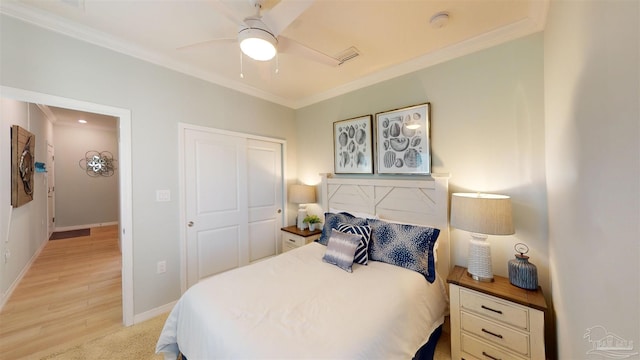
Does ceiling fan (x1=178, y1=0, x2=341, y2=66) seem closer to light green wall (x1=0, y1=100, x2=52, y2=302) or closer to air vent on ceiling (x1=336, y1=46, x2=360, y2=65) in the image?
air vent on ceiling (x1=336, y1=46, x2=360, y2=65)

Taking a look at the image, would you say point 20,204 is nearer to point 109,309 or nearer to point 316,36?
point 109,309

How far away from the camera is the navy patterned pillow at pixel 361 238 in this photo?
6.73 ft

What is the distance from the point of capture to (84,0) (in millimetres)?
1638

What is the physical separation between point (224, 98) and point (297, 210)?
6.53 feet

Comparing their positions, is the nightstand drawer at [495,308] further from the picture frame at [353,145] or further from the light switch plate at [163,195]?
the light switch plate at [163,195]

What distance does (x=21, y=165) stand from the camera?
308 centimetres

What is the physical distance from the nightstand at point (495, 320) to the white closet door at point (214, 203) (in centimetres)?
256

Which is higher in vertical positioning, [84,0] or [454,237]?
[84,0]

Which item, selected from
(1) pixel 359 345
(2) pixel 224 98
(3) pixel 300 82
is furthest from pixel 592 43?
(2) pixel 224 98

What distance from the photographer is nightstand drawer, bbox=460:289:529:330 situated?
1505mm

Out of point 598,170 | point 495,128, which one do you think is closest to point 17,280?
point 598,170

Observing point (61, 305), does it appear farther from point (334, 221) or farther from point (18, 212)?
point (334, 221)

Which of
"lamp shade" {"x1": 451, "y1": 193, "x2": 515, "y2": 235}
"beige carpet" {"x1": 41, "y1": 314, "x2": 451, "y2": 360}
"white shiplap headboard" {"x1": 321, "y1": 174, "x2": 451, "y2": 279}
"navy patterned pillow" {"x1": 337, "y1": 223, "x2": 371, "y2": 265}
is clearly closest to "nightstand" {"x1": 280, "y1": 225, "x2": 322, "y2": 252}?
"white shiplap headboard" {"x1": 321, "y1": 174, "x2": 451, "y2": 279}

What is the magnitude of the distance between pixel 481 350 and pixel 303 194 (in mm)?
2434
